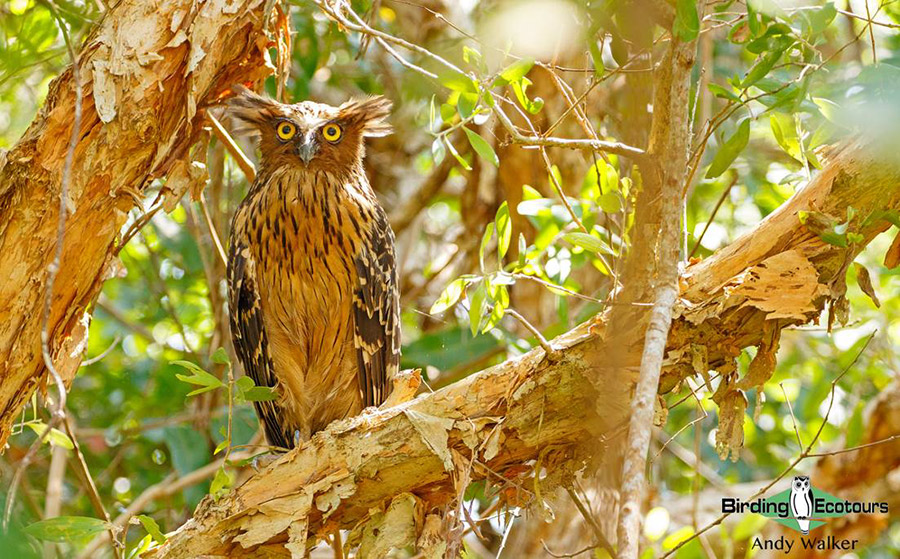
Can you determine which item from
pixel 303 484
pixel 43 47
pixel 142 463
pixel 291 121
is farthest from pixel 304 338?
pixel 142 463

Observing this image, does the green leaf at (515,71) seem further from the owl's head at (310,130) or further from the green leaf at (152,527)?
the green leaf at (152,527)

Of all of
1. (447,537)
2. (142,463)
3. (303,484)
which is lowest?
(142,463)

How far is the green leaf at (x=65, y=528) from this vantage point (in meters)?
2.65

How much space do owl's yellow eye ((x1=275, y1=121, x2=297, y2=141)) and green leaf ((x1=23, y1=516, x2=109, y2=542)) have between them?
1.85 meters

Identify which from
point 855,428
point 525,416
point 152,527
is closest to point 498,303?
point 525,416

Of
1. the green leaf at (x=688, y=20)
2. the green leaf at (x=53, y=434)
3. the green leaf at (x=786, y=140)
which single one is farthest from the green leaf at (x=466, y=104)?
the green leaf at (x=53, y=434)

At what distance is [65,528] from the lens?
2.68 meters

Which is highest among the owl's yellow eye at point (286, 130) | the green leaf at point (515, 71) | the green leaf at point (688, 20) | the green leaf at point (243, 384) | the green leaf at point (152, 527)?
the green leaf at point (688, 20)

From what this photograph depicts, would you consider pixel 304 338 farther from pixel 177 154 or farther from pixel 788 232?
pixel 788 232

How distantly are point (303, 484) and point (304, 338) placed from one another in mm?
1218

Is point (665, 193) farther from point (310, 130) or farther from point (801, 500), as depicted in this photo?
point (310, 130)

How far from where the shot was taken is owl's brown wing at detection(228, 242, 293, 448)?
12.9ft

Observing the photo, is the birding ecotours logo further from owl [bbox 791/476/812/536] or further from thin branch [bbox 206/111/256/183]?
thin branch [bbox 206/111/256/183]

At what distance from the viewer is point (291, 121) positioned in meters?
3.97
